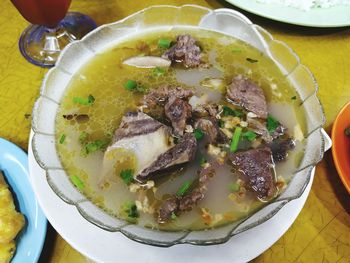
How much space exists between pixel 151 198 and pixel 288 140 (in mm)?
574

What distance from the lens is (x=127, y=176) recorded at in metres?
1.41

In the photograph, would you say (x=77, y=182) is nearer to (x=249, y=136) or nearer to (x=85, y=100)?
(x=85, y=100)

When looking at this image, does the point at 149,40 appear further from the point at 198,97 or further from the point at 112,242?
the point at 112,242

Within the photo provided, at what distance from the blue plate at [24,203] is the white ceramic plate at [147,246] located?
10 centimetres

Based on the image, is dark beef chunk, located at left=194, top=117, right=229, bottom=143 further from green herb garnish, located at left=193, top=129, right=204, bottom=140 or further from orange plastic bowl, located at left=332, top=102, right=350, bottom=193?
orange plastic bowl, located at left=332, top=102, right=350, bottom=193

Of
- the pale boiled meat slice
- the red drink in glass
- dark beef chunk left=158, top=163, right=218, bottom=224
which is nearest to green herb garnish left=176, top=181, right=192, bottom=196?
dark beef chunk left=158, top=163, right=218, bottom=224

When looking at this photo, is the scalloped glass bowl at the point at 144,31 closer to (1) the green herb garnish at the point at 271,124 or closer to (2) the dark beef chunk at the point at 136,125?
(1) the green herb garnish at the point at 271,124

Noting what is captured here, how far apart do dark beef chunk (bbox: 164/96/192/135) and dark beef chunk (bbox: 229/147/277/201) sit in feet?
0.72

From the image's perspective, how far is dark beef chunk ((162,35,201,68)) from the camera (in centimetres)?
176

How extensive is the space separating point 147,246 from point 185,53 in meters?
0.85

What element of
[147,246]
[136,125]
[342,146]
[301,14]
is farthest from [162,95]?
[301,14]

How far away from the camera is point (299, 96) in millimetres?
1658

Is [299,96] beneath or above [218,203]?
above

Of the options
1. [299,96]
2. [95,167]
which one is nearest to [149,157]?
[95,167]
